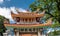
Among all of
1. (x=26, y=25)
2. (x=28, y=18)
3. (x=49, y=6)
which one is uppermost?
(x=49, y=6)

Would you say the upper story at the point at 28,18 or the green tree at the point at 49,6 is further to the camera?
the upper story at the point at 28,18

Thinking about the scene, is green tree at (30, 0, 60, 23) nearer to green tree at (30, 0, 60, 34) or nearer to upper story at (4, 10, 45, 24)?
green tree at (30, 0, 60, 34)

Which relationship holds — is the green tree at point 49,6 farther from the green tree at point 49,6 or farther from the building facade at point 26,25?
the building facade at point 26,25

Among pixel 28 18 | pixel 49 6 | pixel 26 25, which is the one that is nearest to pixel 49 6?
pixel 49 6

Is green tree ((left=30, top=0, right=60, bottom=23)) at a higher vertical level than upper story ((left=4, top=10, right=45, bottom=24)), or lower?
higher

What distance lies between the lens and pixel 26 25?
16188 millimetres

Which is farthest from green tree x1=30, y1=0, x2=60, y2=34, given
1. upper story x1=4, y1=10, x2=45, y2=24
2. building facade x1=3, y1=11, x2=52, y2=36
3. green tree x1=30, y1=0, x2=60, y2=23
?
upper story x1=4, y1=10, x2=45, y2=24

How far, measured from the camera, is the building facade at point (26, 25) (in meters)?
16.1

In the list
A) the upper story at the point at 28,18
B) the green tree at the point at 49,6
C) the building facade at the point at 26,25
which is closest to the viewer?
the green tree at the point at 49,6

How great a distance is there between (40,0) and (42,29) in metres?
5.40

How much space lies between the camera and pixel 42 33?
55.0 ft

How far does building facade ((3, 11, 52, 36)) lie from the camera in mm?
16109

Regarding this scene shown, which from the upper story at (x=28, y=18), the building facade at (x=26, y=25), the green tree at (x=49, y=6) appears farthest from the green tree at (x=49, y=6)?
the upper story at (x=28, y=18)

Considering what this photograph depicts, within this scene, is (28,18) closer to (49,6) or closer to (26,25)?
(26,25)
